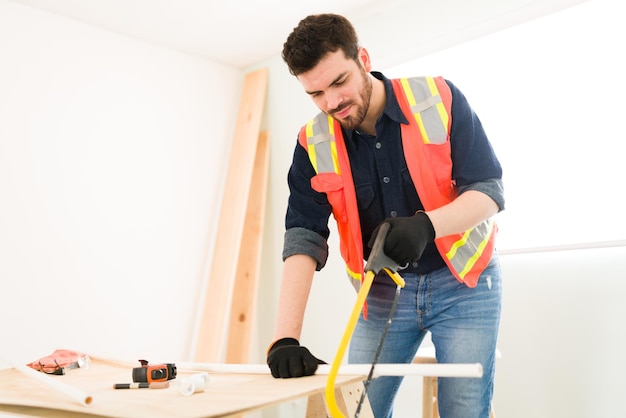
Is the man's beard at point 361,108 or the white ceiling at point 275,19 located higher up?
the white ceiling at point 275,19

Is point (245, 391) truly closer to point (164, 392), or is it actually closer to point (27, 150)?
point (164, 392)

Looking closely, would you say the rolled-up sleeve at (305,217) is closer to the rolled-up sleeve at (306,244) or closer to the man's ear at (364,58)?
the rolled-up sleeve at (306,244)

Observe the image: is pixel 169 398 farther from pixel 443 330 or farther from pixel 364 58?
pixel 364 58

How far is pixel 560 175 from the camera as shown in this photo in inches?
90.0

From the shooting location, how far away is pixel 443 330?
4.69 ft

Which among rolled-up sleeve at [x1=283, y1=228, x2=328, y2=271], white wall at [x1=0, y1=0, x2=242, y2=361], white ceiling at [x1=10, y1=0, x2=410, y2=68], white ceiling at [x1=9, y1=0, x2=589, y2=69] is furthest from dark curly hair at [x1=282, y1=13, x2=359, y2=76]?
white wall at [x1=0, y1=0, x2=242, y2=361]

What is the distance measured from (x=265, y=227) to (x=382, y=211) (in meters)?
2.10

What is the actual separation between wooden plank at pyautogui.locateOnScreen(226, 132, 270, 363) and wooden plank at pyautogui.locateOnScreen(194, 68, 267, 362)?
9 cm

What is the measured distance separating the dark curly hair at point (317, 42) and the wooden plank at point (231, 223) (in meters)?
2.05

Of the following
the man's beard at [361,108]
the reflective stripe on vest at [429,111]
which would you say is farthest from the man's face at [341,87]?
the reflective stripe on vest at [429,111]

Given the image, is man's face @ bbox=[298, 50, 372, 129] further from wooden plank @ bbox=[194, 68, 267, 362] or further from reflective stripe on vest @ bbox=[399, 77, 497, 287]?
wooden plank @ bbox=[194, 68, 267, 362]

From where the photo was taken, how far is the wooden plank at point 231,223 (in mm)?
3283

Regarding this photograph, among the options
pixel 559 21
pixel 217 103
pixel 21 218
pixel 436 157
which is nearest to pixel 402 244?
pixel 436 157

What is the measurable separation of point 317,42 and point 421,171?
15.9 inches
